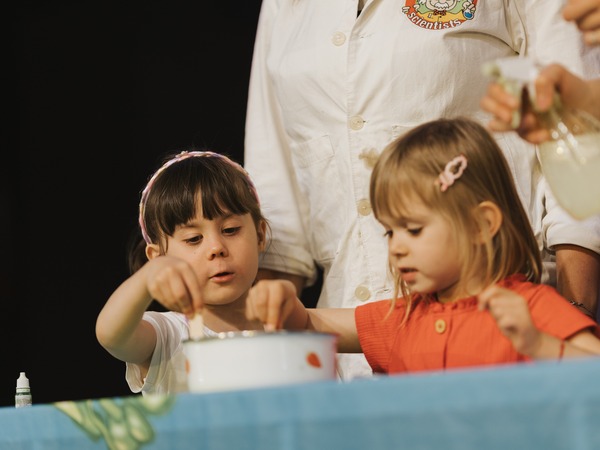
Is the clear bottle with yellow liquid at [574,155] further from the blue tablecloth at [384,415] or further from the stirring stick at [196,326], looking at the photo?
the stirring stick at [196,326]

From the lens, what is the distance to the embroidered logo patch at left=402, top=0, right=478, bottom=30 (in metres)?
1.78

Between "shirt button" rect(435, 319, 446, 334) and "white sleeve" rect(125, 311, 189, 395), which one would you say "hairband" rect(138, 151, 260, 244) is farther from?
"shirt button" rect(435, 319, 446, 334)

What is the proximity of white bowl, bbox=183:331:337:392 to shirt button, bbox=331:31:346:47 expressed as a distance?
922 mm

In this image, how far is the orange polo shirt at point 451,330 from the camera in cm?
129

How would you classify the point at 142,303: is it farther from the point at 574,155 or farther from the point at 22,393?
the point at 574,155

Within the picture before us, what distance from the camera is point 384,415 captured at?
86cm

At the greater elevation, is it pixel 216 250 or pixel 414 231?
pixel 414 231

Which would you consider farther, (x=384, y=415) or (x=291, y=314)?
(x=291, y=314)

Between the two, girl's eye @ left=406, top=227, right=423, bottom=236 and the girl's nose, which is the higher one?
girl's eye @ left=406, top=227, right=423, bottom=236

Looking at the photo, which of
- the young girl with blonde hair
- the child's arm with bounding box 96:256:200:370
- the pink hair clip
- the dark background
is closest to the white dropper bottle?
the child's arm with bounding box 96:256:200:370

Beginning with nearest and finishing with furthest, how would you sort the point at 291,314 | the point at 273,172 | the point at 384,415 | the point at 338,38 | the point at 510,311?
the point at 384,415
the point at 510,311
the point at 291,314
the point at 338,38
the point at 273,172

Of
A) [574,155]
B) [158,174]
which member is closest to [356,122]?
[158,174]

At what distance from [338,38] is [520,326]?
978 millimetres

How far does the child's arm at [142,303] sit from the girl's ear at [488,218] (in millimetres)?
405
